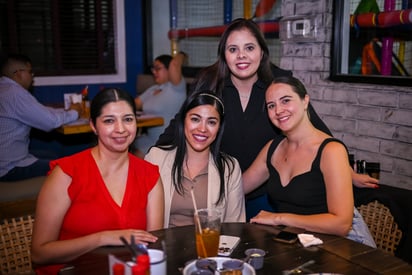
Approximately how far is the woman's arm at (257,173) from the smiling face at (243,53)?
0.42 metres

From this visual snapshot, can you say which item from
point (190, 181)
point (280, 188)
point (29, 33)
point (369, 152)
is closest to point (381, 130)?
point (369, 152)

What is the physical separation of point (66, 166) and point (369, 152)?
6.90ft

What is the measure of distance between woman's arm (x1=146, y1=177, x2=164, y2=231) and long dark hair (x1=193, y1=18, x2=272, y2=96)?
793mm

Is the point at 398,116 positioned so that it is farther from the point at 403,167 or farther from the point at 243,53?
the point at 243,53

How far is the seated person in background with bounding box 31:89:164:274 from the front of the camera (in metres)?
1.70

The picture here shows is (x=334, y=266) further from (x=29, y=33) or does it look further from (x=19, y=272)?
(x=29, y=33)

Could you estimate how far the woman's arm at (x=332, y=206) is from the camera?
5.99 feet

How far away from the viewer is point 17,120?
3.73 metres

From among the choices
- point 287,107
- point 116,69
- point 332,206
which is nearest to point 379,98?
point 287,107

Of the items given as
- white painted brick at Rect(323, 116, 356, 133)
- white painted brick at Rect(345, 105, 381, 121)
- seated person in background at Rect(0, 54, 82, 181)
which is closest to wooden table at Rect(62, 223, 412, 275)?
white painted brick at Rect(345, 105, 381, 121)

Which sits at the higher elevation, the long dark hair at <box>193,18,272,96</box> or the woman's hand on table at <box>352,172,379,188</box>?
the long dark hair at <box>193,18,272,96</box>

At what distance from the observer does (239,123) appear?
8.30 ft

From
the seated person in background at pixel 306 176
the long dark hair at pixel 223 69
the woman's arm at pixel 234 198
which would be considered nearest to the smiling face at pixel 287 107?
the seated person in background at pixel 306 176

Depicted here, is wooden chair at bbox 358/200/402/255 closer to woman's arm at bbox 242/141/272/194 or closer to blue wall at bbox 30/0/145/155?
woman's arm at bbox 242/141/272/194
